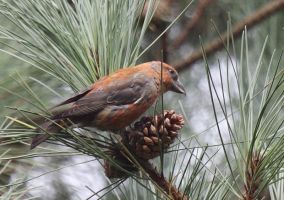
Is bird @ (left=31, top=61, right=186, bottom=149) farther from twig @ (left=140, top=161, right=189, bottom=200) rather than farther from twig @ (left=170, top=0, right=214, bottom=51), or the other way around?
twig @ (left=170, top=0, right=214, bottom=51)

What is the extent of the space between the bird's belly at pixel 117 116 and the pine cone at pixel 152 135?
99 mm

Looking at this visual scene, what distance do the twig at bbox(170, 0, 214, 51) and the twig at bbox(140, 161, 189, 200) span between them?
1.10 meters

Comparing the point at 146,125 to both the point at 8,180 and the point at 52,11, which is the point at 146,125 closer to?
the point at 52,11

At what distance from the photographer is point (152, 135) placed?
1400mm

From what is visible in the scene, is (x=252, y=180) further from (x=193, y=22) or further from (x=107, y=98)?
(x=193, y=22)

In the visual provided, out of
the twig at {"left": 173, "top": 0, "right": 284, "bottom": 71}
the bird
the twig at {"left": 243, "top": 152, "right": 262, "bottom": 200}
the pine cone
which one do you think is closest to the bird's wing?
the bird

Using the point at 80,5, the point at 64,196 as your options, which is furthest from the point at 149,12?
the point at 64,196

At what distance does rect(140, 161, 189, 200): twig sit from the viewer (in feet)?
4.34

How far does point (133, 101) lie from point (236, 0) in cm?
104

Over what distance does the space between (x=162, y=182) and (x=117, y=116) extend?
274mm

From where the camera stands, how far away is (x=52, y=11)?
153cm

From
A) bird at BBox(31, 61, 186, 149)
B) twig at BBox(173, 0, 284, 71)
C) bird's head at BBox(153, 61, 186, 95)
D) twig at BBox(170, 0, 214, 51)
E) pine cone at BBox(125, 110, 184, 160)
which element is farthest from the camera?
twig at BBox(170, 0, 214, 51)

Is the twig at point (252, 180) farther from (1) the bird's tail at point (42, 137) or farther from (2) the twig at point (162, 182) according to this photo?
(1) the bird's tail at point (42, 137)

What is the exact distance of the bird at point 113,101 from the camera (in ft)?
4.91
